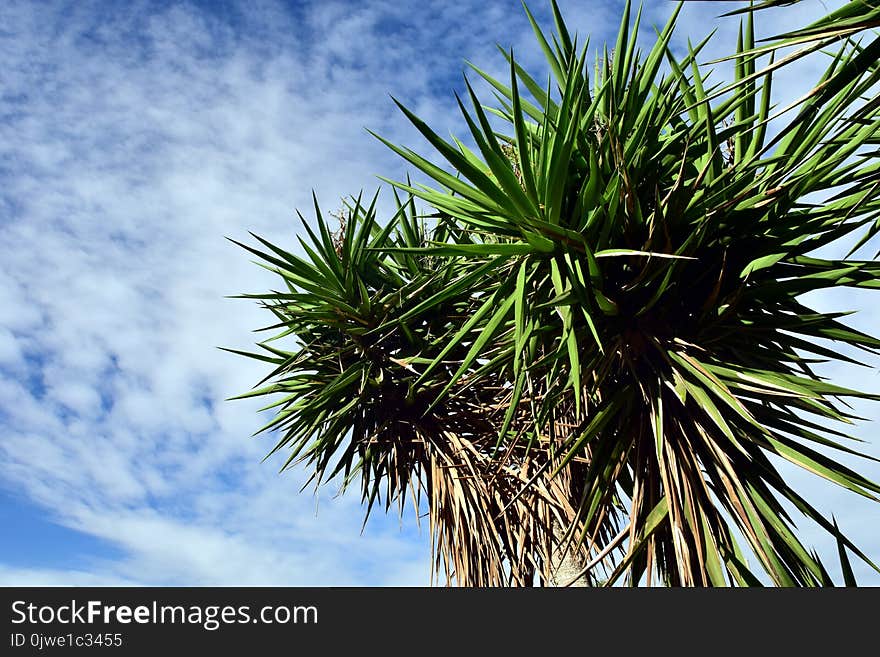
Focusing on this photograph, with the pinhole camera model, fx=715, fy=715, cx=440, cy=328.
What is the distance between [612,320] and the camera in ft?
11.5

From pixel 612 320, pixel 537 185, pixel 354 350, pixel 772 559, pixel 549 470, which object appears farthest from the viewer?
pixel 354 350

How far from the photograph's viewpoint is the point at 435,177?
3.53 meters

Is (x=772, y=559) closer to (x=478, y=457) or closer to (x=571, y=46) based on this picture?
(x=478, y=457)

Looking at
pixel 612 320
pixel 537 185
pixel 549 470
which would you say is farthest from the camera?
pixel 549 470

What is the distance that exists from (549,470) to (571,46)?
2555 mm

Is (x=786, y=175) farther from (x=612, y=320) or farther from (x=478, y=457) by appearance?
(x=478, y=457)

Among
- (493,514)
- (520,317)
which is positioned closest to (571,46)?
(520,317)

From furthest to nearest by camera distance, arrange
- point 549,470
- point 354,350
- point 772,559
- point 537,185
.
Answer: point 354,350 < point 549,470 < point 537,185 < point 772,559

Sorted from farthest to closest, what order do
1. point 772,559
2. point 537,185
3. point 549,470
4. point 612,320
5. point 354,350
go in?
1. point 354,350
2. point 549,470
3. point 612,320
4. point 537,185
5. point 772,559

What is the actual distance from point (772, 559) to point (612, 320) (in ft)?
4.11

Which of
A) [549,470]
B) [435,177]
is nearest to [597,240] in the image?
[435,177]

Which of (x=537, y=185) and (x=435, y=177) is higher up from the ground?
(x=435, y=177)

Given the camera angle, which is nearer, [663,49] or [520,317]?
[520,317]

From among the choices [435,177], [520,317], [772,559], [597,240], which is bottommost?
[772,559]
